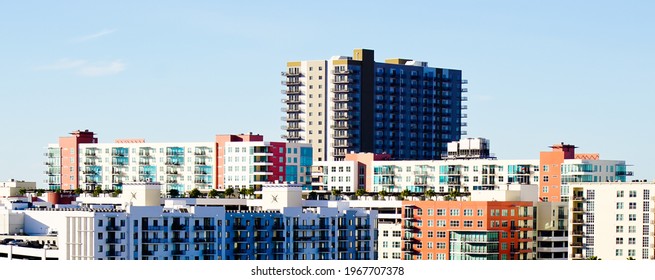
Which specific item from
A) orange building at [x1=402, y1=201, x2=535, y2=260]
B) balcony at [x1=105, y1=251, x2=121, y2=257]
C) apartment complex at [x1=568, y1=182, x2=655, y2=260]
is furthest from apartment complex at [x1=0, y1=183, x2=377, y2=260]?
apartment complex at [x1=568, y1=182, x2=655, y2=260]

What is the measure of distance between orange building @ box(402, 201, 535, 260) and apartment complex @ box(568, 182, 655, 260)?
7994mm

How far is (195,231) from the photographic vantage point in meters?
159

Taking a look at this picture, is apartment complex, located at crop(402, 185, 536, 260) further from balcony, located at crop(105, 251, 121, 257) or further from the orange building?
balcony, located at crop(105, 251, 121, 257)

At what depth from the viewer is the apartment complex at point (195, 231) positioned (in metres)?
147

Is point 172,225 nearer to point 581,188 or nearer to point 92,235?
point 92,235

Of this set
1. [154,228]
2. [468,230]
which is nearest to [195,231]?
[154,228]

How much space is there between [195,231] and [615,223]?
177 feet

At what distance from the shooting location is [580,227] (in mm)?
182125

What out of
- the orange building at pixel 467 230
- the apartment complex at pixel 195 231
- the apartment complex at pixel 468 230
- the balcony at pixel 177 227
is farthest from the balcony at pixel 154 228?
the orange building at pixel 467 230

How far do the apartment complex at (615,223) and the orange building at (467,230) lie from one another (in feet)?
26.2

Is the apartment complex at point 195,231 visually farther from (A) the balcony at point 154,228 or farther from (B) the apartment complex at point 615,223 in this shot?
(B) the apartment complex at point 615,223
